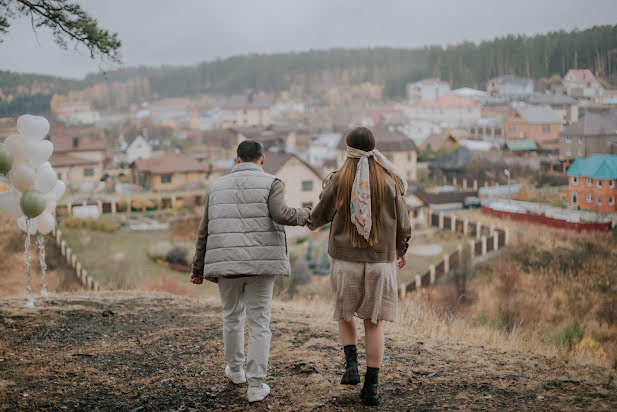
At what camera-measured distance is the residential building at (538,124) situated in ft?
45.4

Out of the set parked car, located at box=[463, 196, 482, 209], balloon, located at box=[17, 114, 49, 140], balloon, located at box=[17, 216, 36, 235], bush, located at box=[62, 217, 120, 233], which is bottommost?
bush, located at box=[62, 217, 120, 233]

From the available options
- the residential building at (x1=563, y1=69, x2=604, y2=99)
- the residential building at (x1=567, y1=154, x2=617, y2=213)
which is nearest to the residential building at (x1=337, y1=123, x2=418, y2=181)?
the residential building at (x1=563, y1=69, x2=604, y2=99)

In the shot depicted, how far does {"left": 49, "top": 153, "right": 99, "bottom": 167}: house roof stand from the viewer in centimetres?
2377

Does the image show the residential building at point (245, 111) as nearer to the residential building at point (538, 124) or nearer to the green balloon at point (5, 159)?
the residential building at point (538, 124)

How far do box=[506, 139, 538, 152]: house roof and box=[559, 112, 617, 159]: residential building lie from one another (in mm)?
1546

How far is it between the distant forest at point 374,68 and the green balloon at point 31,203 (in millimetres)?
1241

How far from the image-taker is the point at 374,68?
41.3m

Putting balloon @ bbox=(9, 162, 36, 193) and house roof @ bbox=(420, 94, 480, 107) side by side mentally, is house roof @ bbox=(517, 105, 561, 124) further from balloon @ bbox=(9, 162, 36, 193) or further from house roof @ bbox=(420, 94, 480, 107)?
balloon @ bbox=(9, 162, 36, 193)

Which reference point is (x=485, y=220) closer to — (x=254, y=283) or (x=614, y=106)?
(x=614, y=106)

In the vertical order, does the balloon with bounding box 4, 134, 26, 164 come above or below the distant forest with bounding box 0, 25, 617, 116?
below

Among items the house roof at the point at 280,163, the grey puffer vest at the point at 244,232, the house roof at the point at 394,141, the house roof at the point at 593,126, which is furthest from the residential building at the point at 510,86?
the grey puffer vest at the point at 244,232

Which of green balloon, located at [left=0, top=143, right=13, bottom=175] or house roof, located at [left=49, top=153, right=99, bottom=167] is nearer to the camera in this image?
green balloon, located at [left=0, top=143, right=13, bottom=175]

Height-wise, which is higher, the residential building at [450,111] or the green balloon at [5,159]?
the residential building at [450,111]

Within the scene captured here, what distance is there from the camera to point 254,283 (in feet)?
8.79
